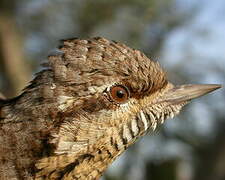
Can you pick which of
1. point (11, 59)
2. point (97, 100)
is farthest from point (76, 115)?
point (11, 59)

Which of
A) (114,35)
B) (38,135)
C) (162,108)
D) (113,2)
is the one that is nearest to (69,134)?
(38,135)

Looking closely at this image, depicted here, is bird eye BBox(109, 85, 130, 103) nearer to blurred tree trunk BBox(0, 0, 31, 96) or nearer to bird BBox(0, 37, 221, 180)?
bird BBox(0, 37, 221, 180)

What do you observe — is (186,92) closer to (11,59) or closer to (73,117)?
(73,117)

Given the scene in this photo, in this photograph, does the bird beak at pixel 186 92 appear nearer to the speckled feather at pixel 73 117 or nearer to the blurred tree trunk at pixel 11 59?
the speckled feather at pixel 73 117

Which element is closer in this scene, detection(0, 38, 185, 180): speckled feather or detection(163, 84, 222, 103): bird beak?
detection(0, 38, 185, 180): speckled feather

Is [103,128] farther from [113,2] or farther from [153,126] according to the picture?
[113,2]

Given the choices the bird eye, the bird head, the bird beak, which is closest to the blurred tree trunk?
the bird beak

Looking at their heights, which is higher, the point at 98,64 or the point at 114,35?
the point at 114,35
